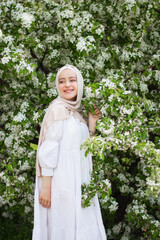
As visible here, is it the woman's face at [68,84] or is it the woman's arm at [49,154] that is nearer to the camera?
the woman's arm at [49,154]

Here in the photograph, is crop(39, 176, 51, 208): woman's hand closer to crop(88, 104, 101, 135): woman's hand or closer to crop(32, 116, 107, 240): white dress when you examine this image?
crop(32, 116, 107, 240): white dress

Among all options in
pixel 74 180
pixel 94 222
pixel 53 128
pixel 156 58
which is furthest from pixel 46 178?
pixel 156 58

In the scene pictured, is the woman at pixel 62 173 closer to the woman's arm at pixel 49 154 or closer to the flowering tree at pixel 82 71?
the woman's arm at pixel 49 154

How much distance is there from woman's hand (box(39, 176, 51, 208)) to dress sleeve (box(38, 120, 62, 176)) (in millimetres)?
62

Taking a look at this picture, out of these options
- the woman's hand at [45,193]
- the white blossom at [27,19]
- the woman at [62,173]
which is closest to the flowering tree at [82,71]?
the white blossom at [27,19]

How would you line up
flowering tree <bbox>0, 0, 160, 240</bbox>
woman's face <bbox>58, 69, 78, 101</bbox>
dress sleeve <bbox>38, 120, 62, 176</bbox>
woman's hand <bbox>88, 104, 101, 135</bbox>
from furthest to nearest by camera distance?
flowering tree <bbox>0, 0, 160, 240</bbox> < woman's hand <bbox>88, 104, 101, 135</bbox> < woman's face <bbox>58, 69, 78, 101</bbox> < dress sleeve <bbox>38, 120, 62, 176</bbox>

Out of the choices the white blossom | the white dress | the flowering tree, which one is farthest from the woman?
the white blossom

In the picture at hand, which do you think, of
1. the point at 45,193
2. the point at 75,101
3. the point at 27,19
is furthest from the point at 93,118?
the point at 27,19

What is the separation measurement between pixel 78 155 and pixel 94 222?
0.71 meters

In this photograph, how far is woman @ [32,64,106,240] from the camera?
2.88m

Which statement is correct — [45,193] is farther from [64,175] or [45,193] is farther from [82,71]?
[82,71]

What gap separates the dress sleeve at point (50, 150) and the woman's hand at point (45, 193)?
0.06 m

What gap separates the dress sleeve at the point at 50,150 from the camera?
285cm

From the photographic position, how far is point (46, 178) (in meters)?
2.90
